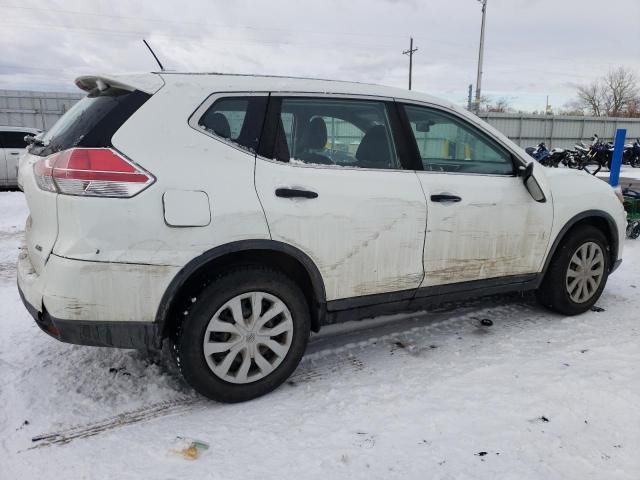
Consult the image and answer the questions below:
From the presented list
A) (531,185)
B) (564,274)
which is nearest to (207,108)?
(531,185)

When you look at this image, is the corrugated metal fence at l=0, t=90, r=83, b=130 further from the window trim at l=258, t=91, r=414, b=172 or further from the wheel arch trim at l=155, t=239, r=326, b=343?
the wheel arch trim at l=155, t=239, r=326, b=343

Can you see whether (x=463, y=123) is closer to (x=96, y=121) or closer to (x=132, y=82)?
(x=132, y=82)

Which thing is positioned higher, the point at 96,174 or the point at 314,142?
the point at 314,142

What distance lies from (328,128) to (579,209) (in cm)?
218

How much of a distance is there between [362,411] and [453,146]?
6.36ft

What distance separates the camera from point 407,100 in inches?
128

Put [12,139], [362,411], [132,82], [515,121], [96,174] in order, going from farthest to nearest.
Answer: [515,121], [12,139], [362,411], [132,82], [96,174]

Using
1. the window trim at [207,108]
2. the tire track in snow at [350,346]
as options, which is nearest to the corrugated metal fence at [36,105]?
the tire track in snow at [350,346]

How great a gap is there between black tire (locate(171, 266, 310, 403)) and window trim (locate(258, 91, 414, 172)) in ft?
2.11

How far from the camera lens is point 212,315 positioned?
2.57m

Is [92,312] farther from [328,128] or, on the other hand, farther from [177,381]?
[328,128]

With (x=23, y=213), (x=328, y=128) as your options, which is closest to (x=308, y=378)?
(x=328, y=128)

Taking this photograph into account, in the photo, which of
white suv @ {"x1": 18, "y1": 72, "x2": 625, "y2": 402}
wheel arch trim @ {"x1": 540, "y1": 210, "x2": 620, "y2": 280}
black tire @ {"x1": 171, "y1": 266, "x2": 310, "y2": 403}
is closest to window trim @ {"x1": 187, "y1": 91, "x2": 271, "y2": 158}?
white suv @ {"x1": 18, "y1": 72, "x2": 625, "y2": 402}

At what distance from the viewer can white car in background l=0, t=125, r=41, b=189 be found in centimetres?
1084
